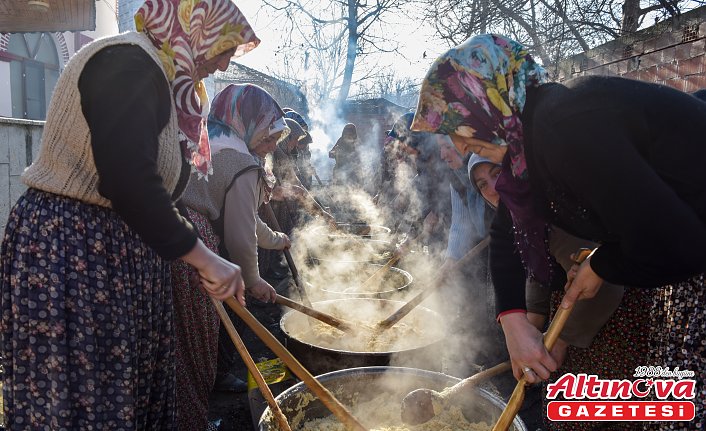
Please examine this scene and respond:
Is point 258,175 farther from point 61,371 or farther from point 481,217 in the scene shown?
point 481,217

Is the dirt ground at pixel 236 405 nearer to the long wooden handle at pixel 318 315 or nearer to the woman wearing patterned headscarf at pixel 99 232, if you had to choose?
the long wooden handle at pixel 318 315

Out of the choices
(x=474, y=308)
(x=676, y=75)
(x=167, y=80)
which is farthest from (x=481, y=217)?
(x=167, y=80)

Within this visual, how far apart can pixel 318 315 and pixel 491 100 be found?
2167 millimetres

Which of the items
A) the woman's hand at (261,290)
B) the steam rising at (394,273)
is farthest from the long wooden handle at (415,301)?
the woman's hand at (261,290)

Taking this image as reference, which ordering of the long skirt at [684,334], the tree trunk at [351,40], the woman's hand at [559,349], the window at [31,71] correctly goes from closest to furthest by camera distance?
the long skirt at [684,334]
the woman's hand at [559,349]
the window at [31,71]
the tree trunk at [351,40]

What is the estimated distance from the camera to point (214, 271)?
5.58 feet

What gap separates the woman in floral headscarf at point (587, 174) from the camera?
1307 millimetres

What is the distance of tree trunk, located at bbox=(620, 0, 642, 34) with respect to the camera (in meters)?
6.36

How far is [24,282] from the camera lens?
162 centimetres

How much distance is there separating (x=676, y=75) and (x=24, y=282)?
16.9ft

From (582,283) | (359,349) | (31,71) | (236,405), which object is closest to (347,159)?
(31,71)

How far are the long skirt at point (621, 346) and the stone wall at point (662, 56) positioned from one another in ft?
8.59

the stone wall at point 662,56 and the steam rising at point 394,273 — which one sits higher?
the stone wall at point 662,56

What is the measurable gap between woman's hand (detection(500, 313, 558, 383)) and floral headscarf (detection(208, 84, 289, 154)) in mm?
1949
